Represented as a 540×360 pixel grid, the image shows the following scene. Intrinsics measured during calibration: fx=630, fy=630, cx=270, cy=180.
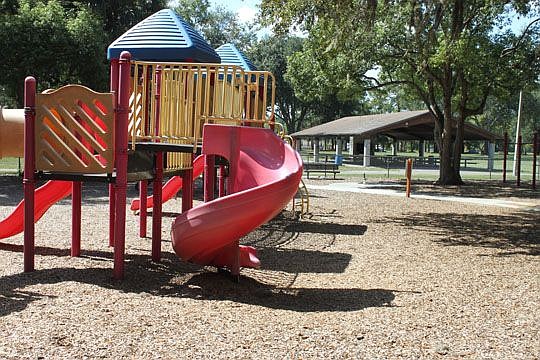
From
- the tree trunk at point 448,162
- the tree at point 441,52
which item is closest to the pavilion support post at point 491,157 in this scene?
the tree at point 441,52

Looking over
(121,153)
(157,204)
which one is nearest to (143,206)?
(157,204)

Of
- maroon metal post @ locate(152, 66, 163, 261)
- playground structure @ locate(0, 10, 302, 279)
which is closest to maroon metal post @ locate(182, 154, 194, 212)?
maroon metal post @ locate(152, 66, 163, 261)

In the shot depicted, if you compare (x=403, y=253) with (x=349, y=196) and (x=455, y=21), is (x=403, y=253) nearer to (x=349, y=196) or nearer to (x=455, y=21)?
(x=349, y=196)

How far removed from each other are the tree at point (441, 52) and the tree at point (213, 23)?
105 ft

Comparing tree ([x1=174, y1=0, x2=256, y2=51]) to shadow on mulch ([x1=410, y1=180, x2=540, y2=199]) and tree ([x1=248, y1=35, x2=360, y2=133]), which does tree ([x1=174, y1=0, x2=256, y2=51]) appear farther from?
shadow on mulch ([x1=410, y1=180, x2=540, y2=199])

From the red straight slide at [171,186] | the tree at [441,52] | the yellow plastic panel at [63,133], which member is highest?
the tree at [441,52]

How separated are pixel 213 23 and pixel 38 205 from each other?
5159 cm

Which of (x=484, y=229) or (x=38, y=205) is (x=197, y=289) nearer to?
(x=38, y=205)

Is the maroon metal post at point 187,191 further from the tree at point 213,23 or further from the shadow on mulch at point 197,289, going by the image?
the tree at point 213,23

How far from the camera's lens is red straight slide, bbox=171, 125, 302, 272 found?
6.32m

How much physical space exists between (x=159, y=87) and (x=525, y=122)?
88938 mm

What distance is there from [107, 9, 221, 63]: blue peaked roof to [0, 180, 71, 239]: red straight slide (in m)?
2.05

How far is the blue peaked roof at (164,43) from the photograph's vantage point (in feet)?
30.5

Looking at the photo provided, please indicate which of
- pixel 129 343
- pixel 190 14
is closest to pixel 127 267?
pixel 129 343
